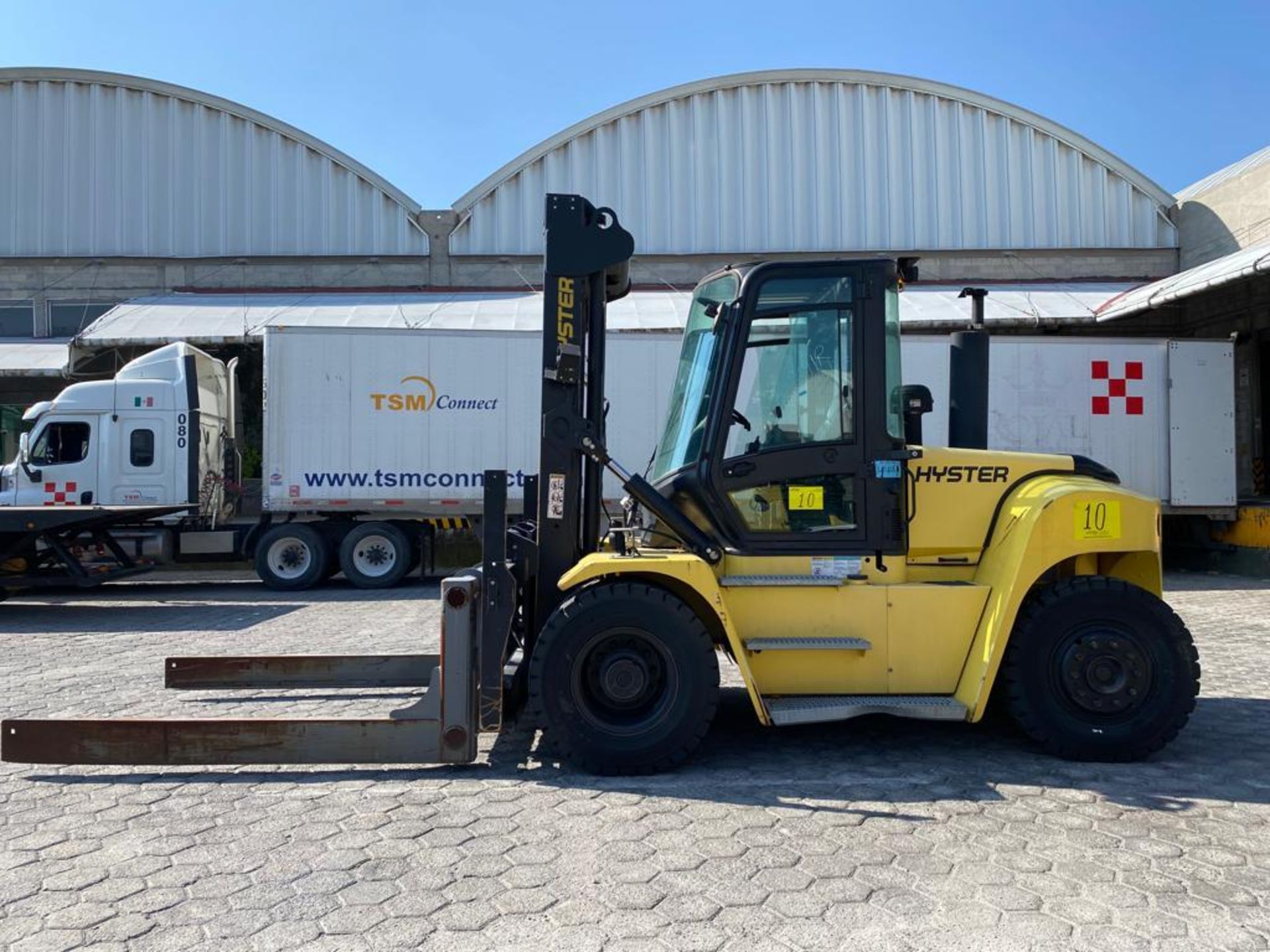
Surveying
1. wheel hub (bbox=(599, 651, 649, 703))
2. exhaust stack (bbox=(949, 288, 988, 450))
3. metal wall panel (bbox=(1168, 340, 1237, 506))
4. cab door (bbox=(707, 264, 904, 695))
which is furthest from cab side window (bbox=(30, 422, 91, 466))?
metal wall panel (bbox=(1168, 340, 1237, 506))

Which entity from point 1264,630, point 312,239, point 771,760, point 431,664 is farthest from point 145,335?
point 1264,630

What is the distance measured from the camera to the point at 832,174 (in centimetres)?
2220

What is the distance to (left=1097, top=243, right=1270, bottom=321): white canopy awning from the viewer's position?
42.9 ft

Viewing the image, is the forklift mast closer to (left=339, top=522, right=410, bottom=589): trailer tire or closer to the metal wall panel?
(left=339, top=522, right=410, bottom=589): trailer tire

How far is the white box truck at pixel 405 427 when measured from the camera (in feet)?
45.2

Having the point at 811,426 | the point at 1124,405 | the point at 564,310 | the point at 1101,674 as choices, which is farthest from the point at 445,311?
the point at 1101,674

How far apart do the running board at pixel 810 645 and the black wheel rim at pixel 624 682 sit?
1.66ft

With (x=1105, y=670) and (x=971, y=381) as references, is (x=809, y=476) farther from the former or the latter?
(x=1105, y=670)

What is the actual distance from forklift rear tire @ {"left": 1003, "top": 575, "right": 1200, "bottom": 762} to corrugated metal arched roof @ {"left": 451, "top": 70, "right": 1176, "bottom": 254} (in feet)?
60.0

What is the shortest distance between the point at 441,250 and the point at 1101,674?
19.9 m

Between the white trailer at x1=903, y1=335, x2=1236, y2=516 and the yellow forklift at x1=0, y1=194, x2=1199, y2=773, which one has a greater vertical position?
the white trailer at x1=903, y1=335, x2=1236, y2=516

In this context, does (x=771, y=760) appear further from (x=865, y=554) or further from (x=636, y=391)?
(x=636, y=391)

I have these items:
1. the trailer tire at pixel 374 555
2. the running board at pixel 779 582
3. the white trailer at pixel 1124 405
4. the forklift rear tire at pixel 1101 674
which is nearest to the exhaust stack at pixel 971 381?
the forklift rear tire at pixel 1101 674

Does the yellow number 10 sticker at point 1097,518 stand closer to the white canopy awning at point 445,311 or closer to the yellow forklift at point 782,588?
the yellow forklift at point 782,588
